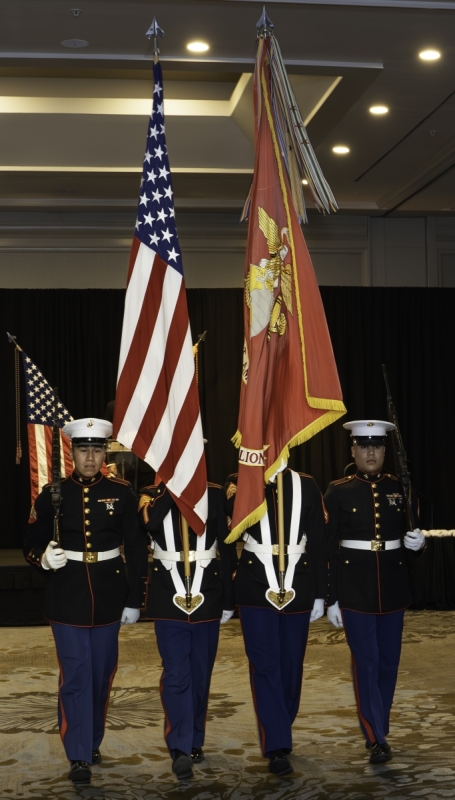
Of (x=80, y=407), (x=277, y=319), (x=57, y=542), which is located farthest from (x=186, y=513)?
(x=80, y=407)

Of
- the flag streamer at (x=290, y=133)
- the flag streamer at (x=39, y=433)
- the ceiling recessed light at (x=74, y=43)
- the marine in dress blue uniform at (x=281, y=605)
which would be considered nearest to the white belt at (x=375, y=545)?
the marine in dress blue uniform at (x=281, y=605)

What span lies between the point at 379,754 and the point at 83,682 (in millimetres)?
1432

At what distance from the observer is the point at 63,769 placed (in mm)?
4789

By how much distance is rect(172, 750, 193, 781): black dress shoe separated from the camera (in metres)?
4.49

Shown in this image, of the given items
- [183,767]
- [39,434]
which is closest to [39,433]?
[39,434]

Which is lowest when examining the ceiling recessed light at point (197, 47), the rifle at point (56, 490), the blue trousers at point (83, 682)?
the blue trousers at point (83, 682)

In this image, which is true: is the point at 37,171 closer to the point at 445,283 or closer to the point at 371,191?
the point at 371,191

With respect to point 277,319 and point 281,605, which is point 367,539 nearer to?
point 281,605

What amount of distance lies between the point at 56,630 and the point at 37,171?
21.7 feet

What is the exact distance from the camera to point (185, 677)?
15.3 feet

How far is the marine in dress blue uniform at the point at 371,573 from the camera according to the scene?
16.2 ft

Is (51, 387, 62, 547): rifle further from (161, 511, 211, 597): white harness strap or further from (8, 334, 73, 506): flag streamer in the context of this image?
(8, 334, 73, 506): flag streamer

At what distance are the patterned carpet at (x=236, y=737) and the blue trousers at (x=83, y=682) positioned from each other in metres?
0.18

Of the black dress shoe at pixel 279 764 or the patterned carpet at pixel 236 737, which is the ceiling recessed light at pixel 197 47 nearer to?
the patterned carpet at pixel 236 737
